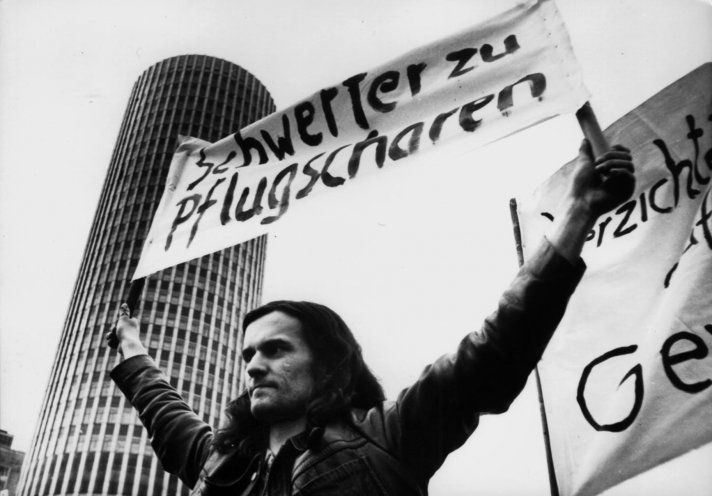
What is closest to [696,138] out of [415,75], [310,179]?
[415,75]

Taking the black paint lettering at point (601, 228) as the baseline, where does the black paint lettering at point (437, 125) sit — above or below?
above

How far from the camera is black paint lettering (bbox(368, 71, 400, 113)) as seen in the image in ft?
12.2

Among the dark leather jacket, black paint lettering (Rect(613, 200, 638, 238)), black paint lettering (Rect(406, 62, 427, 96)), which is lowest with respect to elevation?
the dark leather jacket

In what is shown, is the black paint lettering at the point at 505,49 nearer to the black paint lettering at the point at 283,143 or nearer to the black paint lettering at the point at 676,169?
the black paint lettering at the point at 676,169

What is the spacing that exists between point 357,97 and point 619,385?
7.22 feet

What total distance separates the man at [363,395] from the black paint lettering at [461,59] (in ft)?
4.18

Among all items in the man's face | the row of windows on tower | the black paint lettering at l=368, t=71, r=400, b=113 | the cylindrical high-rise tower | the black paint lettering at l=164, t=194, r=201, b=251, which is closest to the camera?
the man's face

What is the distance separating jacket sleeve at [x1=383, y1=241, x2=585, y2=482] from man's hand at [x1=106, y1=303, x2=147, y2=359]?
1.85 metres

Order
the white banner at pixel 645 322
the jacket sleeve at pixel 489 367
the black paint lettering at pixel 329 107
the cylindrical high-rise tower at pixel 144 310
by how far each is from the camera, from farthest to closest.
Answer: the cylindrical high-rise tower at pixel 144 310 → the black paint lettering at pixel 329 107 → the white banner at pixel 645 322 → the jacket sleeve at pixel 489 367

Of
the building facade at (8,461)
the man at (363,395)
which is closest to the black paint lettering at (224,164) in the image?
the man at (363,395)

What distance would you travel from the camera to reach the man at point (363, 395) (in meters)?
2.13

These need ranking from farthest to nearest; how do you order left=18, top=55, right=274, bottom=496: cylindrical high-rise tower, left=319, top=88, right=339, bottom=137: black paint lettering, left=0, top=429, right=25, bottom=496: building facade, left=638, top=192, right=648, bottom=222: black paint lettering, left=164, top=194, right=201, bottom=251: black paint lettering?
left=0, top=429, right=25, bottom=496: building facade
left=18, top=55, right=274, bottom=496: cylindrical high-rise tower
left=164, top=194, right=201, bottom=251: black paint lettering
left=319, top=88, right=339, bottom=137: black paint lettering
left=638, top=192, right=648, bottom=222: black paint lettering

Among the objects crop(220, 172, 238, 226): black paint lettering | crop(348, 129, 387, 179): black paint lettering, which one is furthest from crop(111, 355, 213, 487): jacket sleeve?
crop(348, 129, 387, 179): black paint lettering

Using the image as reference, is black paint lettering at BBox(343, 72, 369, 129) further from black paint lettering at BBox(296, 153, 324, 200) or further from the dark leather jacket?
the dark leather jacket
